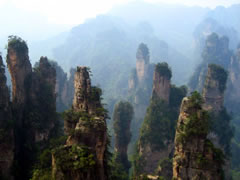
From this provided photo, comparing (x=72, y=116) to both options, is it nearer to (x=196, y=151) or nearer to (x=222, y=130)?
(x=196, y=151)

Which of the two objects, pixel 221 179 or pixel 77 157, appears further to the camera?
pixel 221 179

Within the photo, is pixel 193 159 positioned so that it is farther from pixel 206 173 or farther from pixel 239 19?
pixel 239 19

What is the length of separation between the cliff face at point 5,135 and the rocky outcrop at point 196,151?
1250 cm

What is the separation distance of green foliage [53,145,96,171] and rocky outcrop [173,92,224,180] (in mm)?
7346

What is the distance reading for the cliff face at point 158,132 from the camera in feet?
106

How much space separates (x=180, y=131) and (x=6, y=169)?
13.2 metres

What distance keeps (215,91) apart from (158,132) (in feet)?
34.2

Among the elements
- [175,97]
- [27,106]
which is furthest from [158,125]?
[27,106]

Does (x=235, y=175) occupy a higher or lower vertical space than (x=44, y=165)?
lower

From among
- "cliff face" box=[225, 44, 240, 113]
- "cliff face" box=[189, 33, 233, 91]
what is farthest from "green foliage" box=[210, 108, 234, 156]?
"cliff face" box=[189, 33, 233, 91]

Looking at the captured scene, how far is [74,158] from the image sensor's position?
472 inches

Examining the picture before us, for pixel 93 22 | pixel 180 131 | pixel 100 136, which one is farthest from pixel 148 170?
pixel 93 22

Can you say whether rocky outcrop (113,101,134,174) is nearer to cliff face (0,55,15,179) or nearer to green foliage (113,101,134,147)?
green foliage (113,101,134,147)

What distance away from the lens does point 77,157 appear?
12.0 meters
